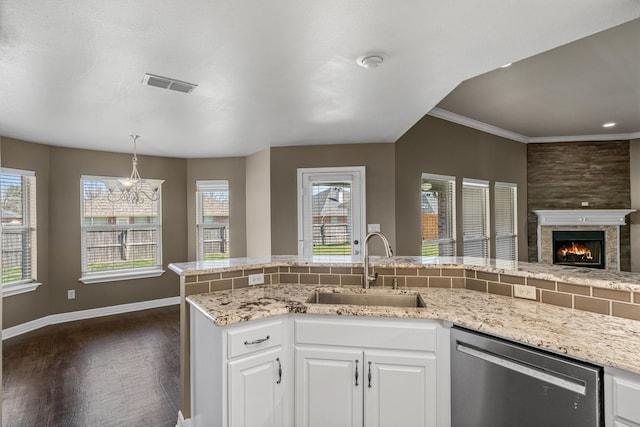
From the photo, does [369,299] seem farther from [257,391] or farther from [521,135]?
[521,135]

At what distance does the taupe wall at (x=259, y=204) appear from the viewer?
4.98 meters

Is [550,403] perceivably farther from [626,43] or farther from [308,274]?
[626,43]

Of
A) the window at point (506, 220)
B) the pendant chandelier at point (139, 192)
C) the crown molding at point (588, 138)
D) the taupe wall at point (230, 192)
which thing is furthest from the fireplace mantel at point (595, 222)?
the pendant chandelier at point (139, 192)

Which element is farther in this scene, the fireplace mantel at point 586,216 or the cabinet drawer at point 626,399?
the fireplace mantel at point 586,216

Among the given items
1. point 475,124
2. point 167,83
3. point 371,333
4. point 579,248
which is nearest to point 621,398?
point 371,333

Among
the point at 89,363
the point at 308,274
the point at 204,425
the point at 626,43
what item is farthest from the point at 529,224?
the point at 89,363

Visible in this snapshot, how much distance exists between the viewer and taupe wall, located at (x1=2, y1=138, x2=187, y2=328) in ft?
14.5

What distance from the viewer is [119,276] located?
5.22m

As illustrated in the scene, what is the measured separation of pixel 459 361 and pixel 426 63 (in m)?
1.85

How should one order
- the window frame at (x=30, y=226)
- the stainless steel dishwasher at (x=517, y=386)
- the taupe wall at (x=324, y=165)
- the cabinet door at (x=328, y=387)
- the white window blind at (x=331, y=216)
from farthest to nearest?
the white window blind at (x=331, y=216) < the taupe wall at (x=324, y=165) < the window frame at (x=30, y=226) < the cabinet door at (x=328, y=387) < the stainless steel dishwasher at (x=517, y=386)

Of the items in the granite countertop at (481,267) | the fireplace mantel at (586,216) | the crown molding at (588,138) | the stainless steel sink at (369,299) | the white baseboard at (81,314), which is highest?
the crown molding at (588,138)

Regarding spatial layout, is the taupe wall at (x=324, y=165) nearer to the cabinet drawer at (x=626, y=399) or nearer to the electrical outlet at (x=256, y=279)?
the electrical outlet at (x=256, y=279)

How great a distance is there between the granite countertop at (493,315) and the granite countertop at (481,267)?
0.16m

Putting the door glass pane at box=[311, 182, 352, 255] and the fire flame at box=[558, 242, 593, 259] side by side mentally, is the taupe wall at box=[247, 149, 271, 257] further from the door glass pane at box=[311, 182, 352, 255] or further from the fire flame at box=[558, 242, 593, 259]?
the fire flame at box=[558, 242, 593, 259]
